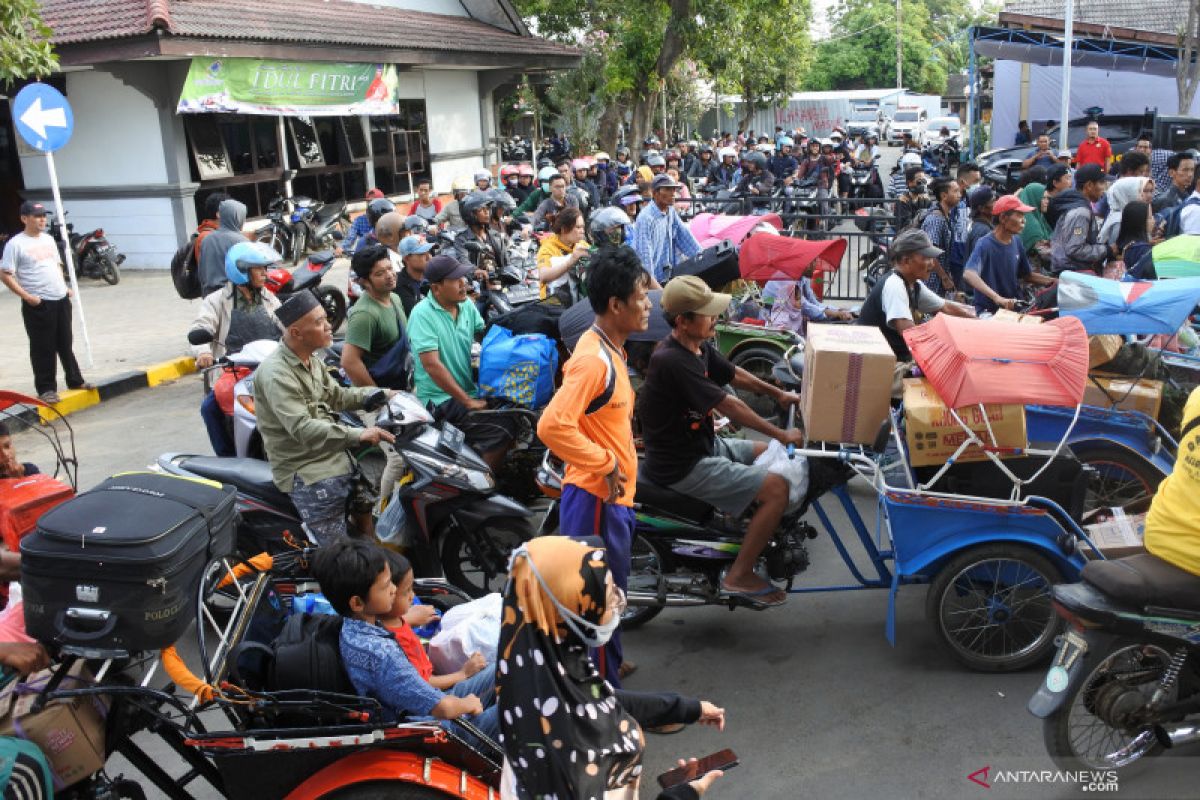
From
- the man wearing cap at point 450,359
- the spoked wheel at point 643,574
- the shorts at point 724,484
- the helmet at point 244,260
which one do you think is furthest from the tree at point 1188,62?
the spoked wheel at point 643,574

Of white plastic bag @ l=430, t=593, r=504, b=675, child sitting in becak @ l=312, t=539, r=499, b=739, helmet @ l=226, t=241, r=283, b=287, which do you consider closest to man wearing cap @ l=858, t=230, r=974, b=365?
white plastic bag @ l=430, t=593, r=504, b=675

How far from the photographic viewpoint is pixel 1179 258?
631 centimetres

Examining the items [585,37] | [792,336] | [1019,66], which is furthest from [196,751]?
[1019,66]

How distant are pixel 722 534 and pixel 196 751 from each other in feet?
8.07

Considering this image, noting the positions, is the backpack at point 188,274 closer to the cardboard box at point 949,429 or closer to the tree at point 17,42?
the tree at point 17,42

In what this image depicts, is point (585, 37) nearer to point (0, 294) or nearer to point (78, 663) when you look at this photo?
point (0, 294)

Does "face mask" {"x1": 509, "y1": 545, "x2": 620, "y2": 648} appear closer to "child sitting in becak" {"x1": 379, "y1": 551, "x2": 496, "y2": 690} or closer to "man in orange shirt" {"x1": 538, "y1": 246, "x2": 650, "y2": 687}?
"child sitting in becak" {"x1": 379, "y1": 551, "x2": 496, "y2": 690}

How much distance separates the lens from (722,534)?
477cm

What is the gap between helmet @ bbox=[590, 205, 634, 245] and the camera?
8492 mm

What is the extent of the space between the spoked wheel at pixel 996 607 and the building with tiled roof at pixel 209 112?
12.5 metres

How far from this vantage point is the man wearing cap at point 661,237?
8773mm

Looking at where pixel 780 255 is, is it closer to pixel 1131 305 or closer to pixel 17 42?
pixel 1131 305

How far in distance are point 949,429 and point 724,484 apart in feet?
3.28

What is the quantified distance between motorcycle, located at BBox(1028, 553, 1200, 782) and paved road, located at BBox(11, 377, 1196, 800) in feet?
0.65
